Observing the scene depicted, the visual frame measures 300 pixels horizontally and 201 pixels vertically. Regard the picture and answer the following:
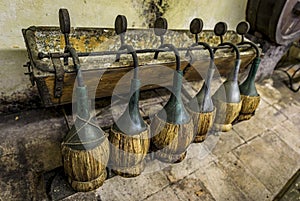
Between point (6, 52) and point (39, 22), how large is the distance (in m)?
0.27

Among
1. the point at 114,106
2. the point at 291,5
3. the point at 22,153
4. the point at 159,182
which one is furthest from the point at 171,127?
the point at 291,5

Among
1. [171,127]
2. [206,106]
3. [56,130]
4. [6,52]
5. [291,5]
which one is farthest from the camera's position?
[291,5]

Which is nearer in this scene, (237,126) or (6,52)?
(6,52)

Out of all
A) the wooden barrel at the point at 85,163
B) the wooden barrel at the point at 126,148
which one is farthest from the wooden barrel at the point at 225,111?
the wooden barrel at the point at 85,163

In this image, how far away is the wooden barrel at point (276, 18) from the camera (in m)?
1.85

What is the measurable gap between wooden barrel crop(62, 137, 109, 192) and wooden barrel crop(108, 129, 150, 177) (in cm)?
6

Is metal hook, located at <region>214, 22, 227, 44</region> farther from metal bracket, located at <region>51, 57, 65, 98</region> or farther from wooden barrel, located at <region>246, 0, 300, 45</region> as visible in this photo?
metal bracket, located at <region>51, 57, 65, 98</region>

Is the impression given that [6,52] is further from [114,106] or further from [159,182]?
[159,182]

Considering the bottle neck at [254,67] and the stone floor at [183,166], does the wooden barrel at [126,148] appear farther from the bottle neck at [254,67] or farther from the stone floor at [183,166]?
the bottle neck at [254,67]

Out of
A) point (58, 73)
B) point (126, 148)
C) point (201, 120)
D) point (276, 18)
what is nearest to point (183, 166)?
point (201, 120)

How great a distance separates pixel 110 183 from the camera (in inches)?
50.8

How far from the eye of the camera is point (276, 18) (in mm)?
1876

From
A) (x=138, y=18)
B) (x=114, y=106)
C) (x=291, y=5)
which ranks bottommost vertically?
(x=114, y=106)

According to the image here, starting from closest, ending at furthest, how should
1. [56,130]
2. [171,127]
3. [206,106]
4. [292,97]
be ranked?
[171,127] → [206,106] → [56,130] → [292,97]
